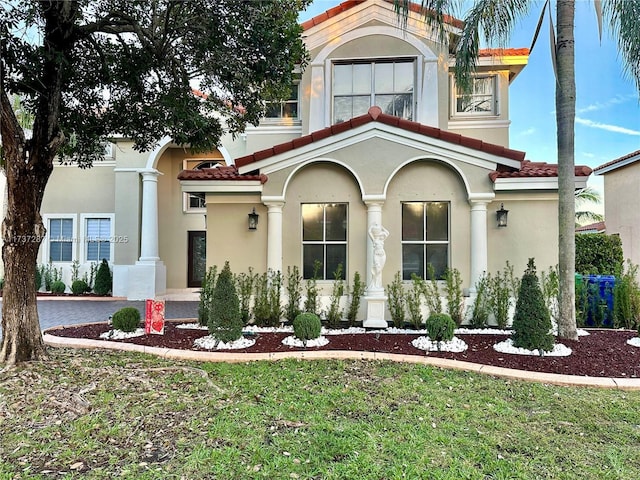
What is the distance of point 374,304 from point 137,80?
6249 mm

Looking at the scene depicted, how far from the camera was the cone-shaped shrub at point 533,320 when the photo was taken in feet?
19.5

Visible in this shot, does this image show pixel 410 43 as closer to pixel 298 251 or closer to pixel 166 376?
pixel 298 251

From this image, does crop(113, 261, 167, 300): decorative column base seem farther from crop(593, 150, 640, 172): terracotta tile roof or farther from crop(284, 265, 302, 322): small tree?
crop(593, 150, 640, 172): terracotta tile roof

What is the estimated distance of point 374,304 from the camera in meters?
7.90

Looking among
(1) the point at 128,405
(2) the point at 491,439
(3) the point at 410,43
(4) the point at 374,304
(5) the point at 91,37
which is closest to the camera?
(2) the point at 491,439

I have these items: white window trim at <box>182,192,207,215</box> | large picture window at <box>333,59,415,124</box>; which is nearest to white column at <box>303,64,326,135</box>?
large picture window at <box>333,59,415,124</box>

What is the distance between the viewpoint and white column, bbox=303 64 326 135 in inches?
426

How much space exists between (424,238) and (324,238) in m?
2.24

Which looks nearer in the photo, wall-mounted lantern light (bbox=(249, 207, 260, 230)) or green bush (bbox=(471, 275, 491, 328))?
green bush (bbox=(471, 275, 491, 328))

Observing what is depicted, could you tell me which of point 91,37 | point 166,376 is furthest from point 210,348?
point 91,37

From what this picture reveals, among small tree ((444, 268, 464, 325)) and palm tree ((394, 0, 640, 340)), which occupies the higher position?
palm tree ((394, 0, 640, 340))

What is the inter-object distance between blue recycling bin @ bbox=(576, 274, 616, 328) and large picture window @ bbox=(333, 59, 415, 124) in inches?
242

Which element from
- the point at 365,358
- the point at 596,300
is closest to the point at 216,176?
the point at 365,358

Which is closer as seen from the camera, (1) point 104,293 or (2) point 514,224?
(2) point 514,224
